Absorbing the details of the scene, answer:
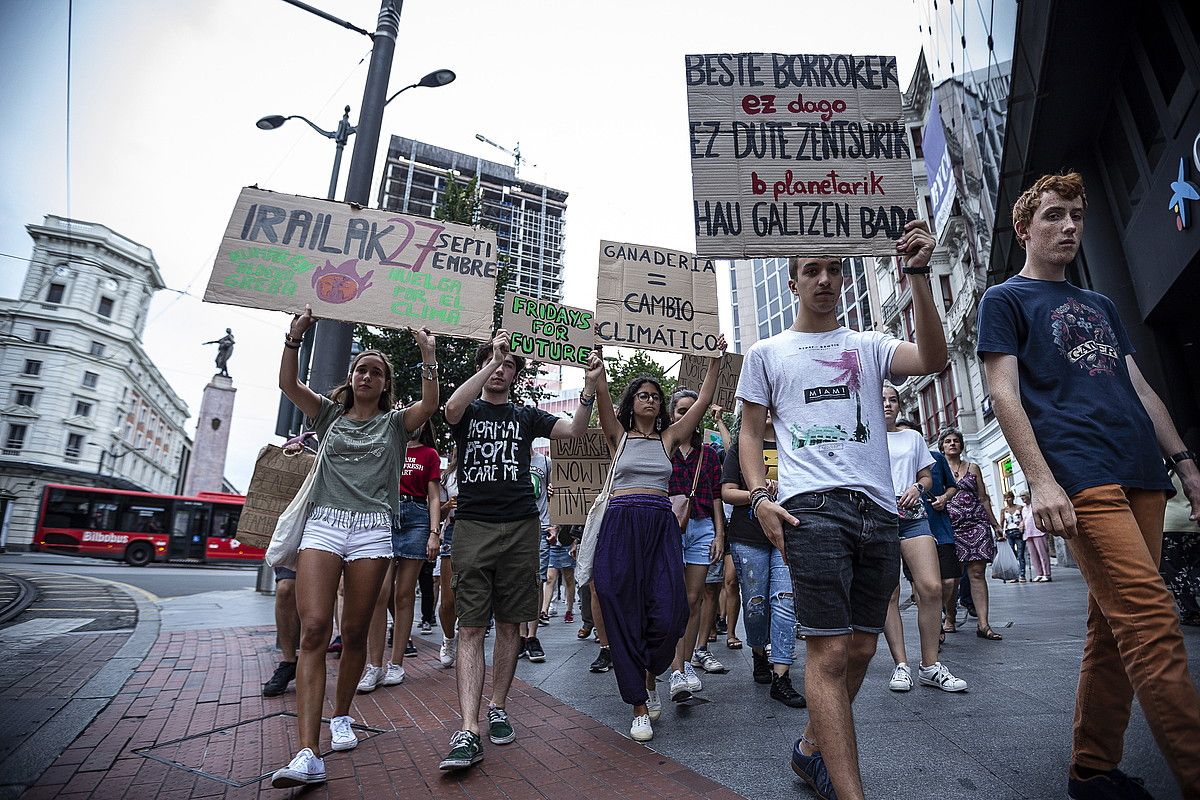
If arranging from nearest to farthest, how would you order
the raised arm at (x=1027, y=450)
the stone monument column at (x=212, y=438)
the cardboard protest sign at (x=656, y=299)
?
the raised arm at (x=1027, y=450) < the cardboard protest sign at (x=656, y=299) < the stone monument column at (x=212, y=438)

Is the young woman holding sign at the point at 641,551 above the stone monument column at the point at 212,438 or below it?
below

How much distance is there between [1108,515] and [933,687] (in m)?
2.42

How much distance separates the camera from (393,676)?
4.81m

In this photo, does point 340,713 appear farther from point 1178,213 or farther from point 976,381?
point 976,381

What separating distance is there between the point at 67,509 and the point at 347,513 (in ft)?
85.8

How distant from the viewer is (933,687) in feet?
13.5

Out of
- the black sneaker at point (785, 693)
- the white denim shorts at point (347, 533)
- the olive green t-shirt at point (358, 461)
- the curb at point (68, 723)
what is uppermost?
the olive green t-shirt at point (358, 461)

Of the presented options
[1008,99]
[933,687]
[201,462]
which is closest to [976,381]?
[1008,99]

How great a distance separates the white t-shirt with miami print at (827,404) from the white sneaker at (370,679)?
11.3 ft

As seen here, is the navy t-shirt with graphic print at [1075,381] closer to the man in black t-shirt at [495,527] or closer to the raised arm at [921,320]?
Result: the raised arm at [921,320]

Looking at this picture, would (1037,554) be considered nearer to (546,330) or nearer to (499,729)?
(546,330)

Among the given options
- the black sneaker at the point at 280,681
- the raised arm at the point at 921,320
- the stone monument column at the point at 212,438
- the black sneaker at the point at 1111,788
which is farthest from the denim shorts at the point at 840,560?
the stone monument column at the point at 212,438

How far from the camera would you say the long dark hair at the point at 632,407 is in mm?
4191

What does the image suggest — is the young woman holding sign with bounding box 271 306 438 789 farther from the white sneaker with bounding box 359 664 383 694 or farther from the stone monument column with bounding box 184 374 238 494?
the stone monument column with bounding box 184 374 238 494
